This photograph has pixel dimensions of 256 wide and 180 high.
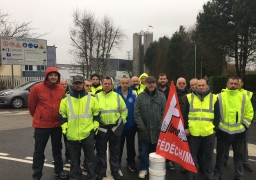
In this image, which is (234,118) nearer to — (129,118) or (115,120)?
(129,118)

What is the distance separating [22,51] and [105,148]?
15.7 metres

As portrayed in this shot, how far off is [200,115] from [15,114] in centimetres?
1013

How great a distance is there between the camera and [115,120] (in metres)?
4.25

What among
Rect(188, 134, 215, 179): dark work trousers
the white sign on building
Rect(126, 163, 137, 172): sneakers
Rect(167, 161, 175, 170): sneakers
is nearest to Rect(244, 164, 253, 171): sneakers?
Rect(188, 134, 215, 179): dark work trousers

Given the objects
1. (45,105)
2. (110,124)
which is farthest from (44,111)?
(110,124)

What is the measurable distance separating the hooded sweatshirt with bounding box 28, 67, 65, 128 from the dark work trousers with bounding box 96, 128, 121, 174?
828 millimetres

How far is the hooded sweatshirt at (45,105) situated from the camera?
12.9 feet

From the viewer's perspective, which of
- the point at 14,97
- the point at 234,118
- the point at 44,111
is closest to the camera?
the point at 44,111

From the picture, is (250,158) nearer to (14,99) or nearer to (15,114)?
(15,114)

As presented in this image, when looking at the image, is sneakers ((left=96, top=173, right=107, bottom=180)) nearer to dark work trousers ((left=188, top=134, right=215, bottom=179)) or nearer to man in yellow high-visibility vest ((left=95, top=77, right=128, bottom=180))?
man in yellow high-visibility vest ((left=95, top=77, right=128, bottom=180))

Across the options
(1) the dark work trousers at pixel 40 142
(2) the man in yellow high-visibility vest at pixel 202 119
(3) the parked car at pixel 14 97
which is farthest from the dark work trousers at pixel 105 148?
(3) the parked car at pixel 14 97

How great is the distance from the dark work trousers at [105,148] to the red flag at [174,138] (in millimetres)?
1012

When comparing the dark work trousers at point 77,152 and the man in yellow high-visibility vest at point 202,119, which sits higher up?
the man in yellow high-visibility vest at point 202,119

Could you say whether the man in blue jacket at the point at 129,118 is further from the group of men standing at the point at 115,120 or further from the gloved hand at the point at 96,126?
the gloved hand at the point at 96,126
